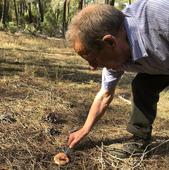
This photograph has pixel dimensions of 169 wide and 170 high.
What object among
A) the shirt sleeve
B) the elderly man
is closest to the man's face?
the elderly man

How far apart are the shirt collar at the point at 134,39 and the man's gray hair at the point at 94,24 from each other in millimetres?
62

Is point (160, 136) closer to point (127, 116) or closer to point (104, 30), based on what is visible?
point (127, 116)

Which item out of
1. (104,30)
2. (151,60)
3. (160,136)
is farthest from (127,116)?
(104,30)

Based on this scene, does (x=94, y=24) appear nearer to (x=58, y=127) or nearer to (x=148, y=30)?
(x=148, y=30)

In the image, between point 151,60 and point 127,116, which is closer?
point 151,60

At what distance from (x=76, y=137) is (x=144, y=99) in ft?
1.88

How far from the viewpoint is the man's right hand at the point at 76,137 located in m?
3.23

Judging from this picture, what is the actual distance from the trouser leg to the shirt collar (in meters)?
0.82

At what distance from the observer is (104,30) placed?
2.22 metres

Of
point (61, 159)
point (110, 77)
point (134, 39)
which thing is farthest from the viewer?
point (61, 159)

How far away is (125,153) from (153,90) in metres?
0.56

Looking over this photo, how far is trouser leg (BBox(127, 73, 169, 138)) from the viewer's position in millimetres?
3191

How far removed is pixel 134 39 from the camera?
231 cm

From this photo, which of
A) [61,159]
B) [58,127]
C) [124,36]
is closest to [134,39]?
[124,36]
